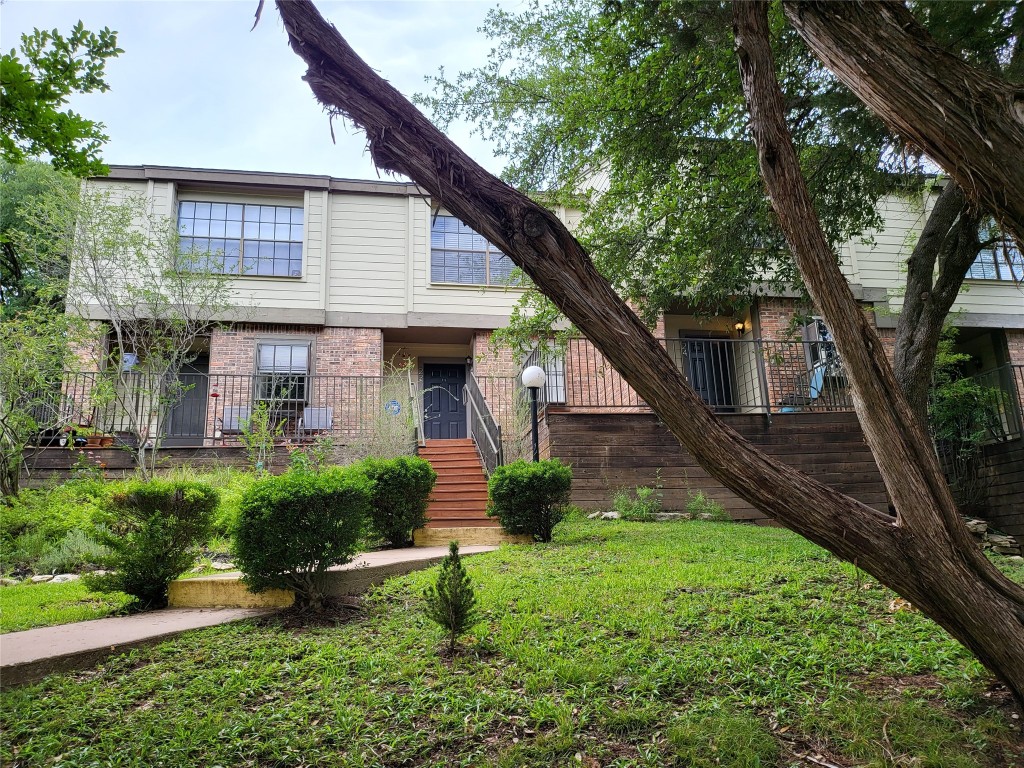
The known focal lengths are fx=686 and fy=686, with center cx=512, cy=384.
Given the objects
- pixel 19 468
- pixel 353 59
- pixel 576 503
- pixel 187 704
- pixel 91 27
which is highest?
pixel 91 27

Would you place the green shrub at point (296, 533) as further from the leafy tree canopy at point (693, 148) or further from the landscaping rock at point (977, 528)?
the landscaping rock at point (977, 528)

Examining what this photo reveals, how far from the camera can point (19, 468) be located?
10125 millimetres

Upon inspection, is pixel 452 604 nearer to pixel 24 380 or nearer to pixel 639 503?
pixel 639 503

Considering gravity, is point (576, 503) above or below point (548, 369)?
below

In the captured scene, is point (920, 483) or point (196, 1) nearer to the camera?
point (920, 483)

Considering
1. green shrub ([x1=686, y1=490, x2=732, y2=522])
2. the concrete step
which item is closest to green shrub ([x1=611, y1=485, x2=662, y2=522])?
green shrub ([x1=686, y1=490, x2=732, y2=522])

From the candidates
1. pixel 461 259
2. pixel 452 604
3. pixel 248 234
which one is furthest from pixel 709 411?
pixel 248 234

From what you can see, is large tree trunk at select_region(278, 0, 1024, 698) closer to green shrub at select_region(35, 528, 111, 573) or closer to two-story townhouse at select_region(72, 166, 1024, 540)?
green shrub at select_region(35, 528, 111, 573)

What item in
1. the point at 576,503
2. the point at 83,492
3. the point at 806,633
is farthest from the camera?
the point at 576,503

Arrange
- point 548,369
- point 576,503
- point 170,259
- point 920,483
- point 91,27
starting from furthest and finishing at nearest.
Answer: point 548,369 < point 170,259 < point 576,503 < point 91,27 < point 920,483

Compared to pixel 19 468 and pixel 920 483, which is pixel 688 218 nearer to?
pixel 920 483

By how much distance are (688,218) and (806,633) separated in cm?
442

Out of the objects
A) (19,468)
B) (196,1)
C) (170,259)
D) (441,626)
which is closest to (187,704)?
(441,626)

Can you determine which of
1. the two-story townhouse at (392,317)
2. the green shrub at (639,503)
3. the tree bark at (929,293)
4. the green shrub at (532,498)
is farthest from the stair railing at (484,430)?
the tree bark at (929,293)
